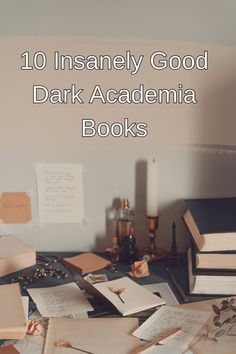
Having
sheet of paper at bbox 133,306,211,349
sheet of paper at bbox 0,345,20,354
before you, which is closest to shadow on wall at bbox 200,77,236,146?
sheet of paper at bbox 133,306,211,349

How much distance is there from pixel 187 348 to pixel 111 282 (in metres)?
0.29

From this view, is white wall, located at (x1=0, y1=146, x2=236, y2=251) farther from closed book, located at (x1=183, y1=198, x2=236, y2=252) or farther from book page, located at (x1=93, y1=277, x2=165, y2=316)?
book page, located at (x1=93, y1=277, x2=165, y2=316)

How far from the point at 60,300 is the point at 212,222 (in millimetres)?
371

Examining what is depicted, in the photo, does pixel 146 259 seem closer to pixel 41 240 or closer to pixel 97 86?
pixel 41 240

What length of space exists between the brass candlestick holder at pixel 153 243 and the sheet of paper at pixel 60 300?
239 millimetres

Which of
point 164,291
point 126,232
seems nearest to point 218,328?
point 164,291

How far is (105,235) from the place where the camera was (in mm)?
1397

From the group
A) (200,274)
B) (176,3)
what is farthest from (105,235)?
(176,3)

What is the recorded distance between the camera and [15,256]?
125 cm

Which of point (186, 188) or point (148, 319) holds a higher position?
point (186, 188)

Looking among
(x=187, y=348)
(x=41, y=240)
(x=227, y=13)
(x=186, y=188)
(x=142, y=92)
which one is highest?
(x=227, y=13)

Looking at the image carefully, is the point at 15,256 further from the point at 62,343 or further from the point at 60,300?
the point at 62,343

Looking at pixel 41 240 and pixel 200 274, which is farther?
pixel 41 240

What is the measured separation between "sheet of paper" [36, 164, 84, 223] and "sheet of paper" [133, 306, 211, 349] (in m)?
0.42
